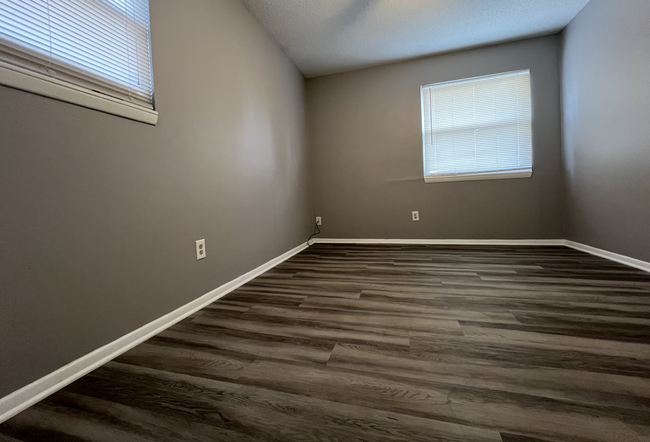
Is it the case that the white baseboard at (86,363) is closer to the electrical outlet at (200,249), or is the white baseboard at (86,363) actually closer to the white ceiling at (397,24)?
the electrical outlet at (200,249)

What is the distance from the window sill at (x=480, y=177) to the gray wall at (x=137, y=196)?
212 centimetres

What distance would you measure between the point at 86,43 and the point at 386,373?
1.79m

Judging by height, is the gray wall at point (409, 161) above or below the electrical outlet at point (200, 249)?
above

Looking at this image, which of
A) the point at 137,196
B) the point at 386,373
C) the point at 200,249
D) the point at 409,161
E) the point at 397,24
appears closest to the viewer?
the point at 386,373

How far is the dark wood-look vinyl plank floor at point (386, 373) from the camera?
677mm

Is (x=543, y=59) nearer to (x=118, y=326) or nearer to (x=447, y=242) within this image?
(x=447, y=242)

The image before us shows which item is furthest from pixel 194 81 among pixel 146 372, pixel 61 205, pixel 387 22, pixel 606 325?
pixel 606 325

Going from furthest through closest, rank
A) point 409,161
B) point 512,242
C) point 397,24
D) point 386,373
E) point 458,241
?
point 409,161 < point 458,241 < point 512,242 < point 397,24 < point 386,373

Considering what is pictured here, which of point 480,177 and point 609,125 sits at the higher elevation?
point 609,125

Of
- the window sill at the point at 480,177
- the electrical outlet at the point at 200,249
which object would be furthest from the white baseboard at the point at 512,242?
the electrical outlet at the point at 200,249

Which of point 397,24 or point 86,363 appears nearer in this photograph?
point 86,363

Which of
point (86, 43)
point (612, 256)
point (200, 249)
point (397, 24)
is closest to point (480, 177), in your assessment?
point (612, 256)

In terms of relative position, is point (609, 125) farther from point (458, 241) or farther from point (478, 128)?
point (458, 241)

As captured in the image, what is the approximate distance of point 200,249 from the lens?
62.5 inches
